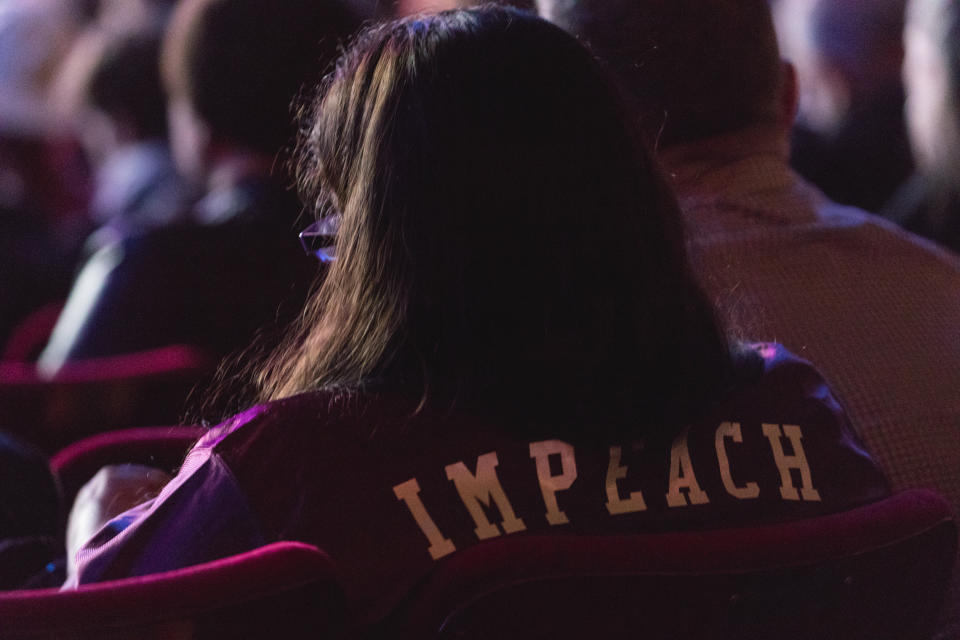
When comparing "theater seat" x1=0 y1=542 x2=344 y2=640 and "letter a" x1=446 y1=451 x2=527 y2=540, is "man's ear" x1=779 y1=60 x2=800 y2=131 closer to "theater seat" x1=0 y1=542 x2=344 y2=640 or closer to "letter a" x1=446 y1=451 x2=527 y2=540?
"letter a" x1=446 y1=451 x2=527 y2=540

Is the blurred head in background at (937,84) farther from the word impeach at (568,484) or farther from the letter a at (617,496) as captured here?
the letter a at (617,496)

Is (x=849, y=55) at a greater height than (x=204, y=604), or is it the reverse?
(x=204, y=604)

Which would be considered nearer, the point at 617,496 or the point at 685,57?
the point at 617,496

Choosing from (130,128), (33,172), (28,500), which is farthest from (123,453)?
(33,172)

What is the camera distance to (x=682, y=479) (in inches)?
38.6

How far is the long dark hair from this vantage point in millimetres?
976

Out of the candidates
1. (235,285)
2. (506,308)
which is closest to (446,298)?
(506,308)

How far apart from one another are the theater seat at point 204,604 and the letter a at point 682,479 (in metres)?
0.30

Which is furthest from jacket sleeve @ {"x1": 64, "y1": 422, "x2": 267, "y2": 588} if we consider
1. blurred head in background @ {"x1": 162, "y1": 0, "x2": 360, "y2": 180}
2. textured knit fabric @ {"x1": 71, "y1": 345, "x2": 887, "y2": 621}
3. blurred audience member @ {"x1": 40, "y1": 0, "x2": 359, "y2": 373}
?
blurred head in background @ {"x1": 162, "y1": 0, "x2": 360, "y2": 180}

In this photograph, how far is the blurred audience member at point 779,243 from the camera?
4.35 feet

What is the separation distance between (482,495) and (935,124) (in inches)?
66.2

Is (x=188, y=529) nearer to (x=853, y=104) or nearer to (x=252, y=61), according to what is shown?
(x=252, y=61)

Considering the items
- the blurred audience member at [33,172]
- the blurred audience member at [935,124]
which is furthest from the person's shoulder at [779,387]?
the blurred audience member at [33,172]

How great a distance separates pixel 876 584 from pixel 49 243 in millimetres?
2983
